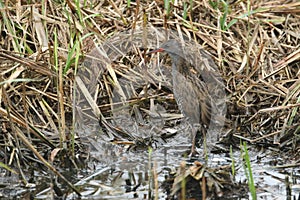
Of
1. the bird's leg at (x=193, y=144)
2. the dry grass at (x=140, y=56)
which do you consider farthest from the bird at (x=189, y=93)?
the dry grass at (x=140, y=56)

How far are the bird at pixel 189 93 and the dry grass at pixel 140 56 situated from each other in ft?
1.04

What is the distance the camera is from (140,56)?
650 centimetres

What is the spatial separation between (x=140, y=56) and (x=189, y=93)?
0.99 m

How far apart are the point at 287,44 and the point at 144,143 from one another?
2104mm

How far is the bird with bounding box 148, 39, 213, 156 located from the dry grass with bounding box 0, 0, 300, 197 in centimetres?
32

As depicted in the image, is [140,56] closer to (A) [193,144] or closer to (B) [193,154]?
(A) [193,144]

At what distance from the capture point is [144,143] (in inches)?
221

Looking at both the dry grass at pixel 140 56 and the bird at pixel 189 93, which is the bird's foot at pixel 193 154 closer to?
Result: the bird at pixel 189 93

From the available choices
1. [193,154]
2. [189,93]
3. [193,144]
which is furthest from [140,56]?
[193,154]

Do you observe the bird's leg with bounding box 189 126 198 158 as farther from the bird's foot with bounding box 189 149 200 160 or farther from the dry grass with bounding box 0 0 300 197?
the dry grass with bounding box 0 0 300 197

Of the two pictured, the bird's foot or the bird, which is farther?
the bird

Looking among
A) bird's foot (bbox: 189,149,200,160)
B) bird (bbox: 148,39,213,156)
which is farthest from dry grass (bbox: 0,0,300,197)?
bird's foot (bbox: 189,149,200,160)

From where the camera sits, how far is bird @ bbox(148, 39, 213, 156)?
5.61m

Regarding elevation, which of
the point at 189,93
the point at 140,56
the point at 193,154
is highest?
the point at 140,56
